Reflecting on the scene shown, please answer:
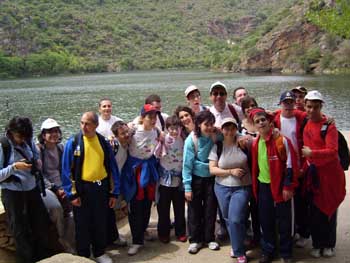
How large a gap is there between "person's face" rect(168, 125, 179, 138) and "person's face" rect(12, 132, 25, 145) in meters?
1.74

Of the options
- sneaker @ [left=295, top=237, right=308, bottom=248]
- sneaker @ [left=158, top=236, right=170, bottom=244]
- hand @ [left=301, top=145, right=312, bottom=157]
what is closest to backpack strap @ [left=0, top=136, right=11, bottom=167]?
sneaker @ [left=158, top=236, right=170, bottom=244]

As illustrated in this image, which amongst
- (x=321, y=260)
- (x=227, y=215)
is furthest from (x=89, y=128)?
(x=321, y=260)

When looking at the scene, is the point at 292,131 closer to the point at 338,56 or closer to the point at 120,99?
the point at 120,99

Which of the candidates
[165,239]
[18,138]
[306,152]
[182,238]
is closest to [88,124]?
[18,138]

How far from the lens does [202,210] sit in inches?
225

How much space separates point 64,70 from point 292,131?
12060 cm

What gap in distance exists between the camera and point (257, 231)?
5617mm

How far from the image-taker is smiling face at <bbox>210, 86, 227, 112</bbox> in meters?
5.90

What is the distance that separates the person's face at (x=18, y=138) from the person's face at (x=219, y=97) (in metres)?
2.41

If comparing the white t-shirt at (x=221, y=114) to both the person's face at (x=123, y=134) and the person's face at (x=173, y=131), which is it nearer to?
the person's face at (x=173, y=131)

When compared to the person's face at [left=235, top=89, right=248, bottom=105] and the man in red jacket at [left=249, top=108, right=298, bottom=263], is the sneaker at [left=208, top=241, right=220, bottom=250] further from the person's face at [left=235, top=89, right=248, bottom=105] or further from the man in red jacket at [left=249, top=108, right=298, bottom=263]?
the person's face at [left=235, top=89, right=248, bottom=105]

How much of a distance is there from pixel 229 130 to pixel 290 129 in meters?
0.71

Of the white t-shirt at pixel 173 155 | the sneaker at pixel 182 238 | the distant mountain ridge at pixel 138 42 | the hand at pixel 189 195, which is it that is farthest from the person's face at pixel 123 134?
the distant mountain ridge at pixel 138 42

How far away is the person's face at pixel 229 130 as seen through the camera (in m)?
5.11
